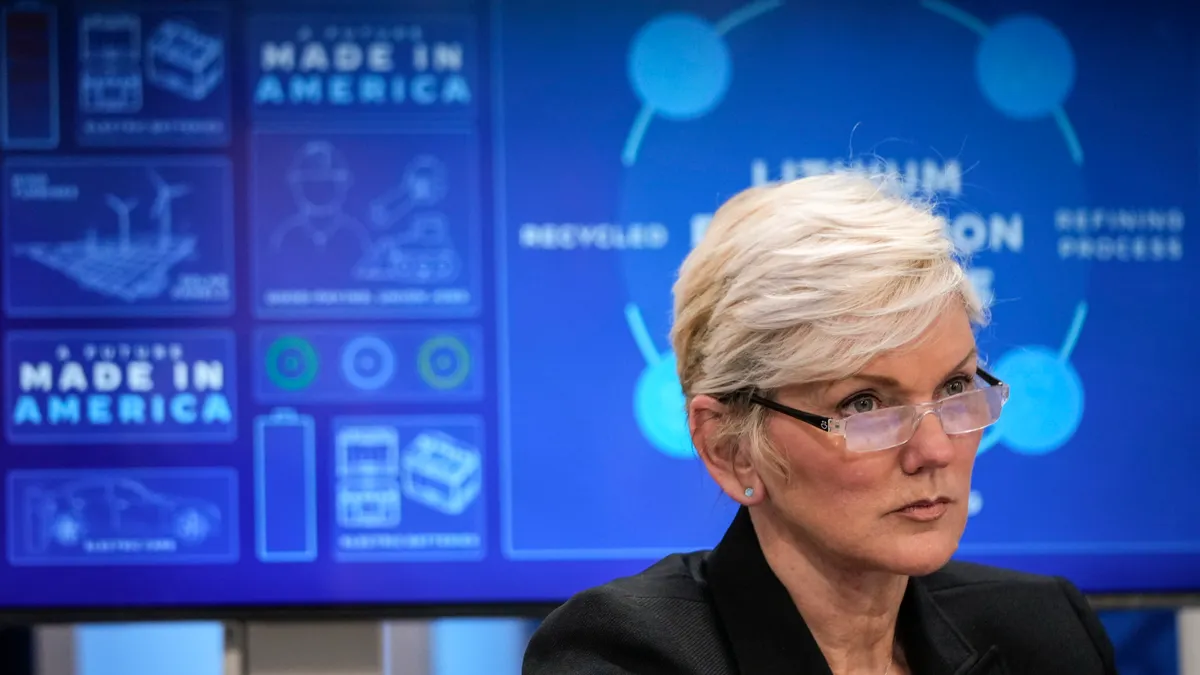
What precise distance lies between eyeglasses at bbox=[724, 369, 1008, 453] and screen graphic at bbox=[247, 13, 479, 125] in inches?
61.0

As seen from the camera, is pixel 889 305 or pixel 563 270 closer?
pixel 889 305

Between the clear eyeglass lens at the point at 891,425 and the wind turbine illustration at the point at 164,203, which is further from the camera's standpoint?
the wind turbine illustration at the point at 164,203

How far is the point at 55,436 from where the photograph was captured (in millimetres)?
2662

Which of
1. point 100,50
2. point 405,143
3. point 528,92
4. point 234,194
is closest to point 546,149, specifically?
point 528,92

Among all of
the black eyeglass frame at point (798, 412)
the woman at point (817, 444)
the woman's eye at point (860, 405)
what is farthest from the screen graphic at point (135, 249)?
the woman's eye at point (860, 405)

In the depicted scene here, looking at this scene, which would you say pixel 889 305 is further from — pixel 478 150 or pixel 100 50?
pixel 100 50

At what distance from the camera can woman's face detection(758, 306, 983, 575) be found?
1314 millimetres

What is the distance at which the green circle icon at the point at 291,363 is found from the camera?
266 centimetres

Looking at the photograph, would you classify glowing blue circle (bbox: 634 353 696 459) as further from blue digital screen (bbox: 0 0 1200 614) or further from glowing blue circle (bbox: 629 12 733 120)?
glowing blue circle (bbox: 629 12 733 120)

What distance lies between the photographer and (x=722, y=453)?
1444 millimetres

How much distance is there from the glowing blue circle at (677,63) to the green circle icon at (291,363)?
0.91m

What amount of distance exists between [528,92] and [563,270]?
39 centimetres

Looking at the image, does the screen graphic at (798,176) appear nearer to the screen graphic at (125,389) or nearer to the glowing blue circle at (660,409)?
the glowing blue circle at (660,409)

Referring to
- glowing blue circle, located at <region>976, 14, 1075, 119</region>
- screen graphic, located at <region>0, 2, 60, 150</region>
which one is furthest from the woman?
screen graphic, located at <region>0, 2, 60, 150</region>
